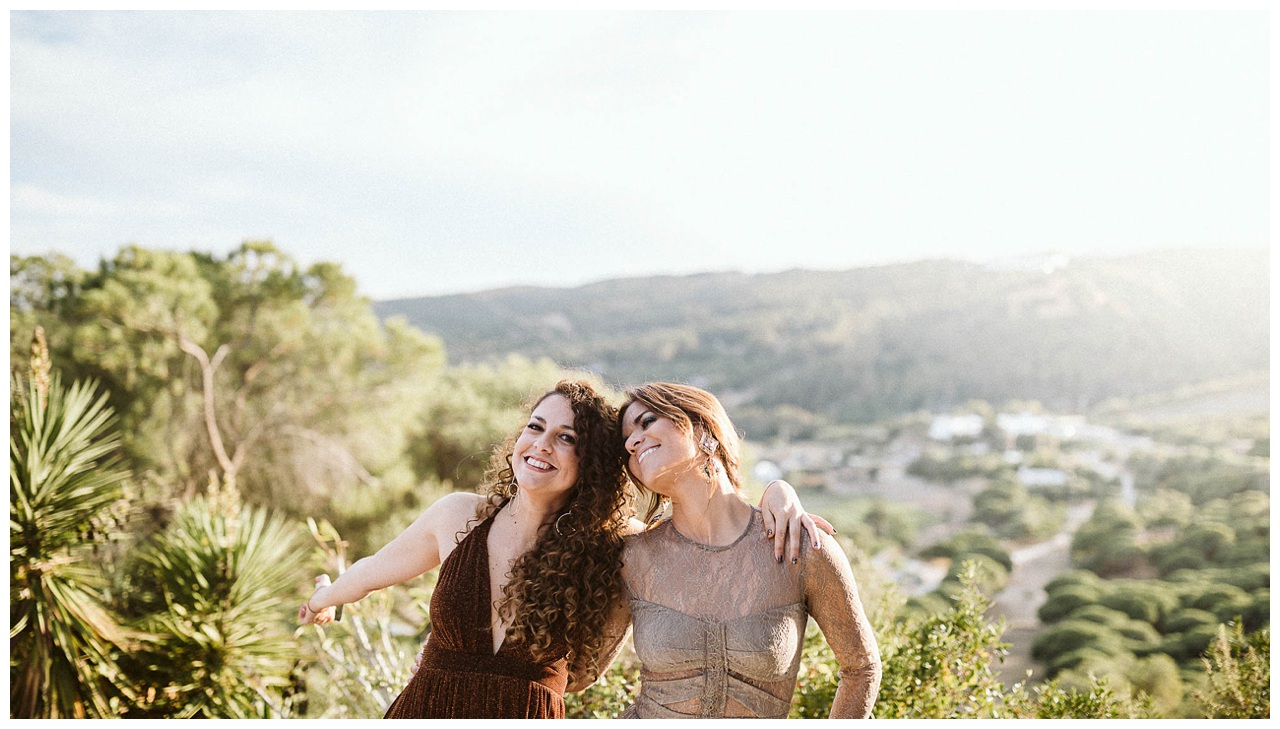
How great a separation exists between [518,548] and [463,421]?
31.9 feet

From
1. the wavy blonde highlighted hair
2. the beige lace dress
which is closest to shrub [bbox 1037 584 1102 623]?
the beige lace dress

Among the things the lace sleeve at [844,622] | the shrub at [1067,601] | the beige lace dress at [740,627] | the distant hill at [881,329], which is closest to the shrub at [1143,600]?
the shrub at [1067,601]

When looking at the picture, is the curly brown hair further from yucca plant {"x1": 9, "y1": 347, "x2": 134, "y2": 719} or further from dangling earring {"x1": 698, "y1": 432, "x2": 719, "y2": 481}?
yucca plant {"x1": 9, "y1": 347, "x2": 134, "y2": 719}

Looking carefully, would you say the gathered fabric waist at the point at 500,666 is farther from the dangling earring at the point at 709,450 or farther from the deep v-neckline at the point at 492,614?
the dangling earring at the point at 709,450

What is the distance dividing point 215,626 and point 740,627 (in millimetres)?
3797

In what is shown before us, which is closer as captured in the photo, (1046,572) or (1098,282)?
(1046,572)

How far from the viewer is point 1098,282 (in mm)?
20469

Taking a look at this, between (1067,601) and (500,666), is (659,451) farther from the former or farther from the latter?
(1067,601)

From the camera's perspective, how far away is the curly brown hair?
192cm

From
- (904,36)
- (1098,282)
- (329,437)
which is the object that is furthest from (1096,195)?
(329,437)

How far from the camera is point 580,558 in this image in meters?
1.95

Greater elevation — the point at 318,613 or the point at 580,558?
the point at 580,558

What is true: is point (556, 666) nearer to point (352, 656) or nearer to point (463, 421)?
point (352, 656)

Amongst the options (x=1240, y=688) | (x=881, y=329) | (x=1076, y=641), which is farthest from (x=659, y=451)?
(x=881, y=329)
